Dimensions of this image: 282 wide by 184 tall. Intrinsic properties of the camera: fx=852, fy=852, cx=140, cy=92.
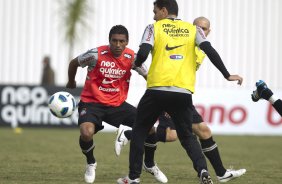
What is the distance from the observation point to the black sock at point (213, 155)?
10148 mm

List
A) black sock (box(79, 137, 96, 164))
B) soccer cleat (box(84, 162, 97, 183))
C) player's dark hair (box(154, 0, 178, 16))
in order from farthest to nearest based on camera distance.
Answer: black sock (box(79, 137, 96, 164)), soccer cleat (box(84, 162, 97, 183)), player's dark hair (box(154, 0, 178, 16))

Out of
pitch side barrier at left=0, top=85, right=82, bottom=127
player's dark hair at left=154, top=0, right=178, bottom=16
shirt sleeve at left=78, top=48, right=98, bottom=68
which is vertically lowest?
pitch side barrier at left=0, top=85, right=82, bottom=127

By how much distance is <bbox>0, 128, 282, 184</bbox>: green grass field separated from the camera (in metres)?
10.6

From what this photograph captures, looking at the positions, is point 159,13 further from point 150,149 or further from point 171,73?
point 150,149

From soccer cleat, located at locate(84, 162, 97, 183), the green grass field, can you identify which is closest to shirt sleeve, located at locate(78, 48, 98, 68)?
soccer cleat, located at locate(84, 162, 97, 183)

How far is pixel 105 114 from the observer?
10453 mm

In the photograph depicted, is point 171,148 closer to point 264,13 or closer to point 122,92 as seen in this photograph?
point 122,92

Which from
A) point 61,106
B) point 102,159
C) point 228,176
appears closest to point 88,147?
point 61,106

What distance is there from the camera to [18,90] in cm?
2214

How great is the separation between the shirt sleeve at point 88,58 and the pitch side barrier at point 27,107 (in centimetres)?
1150

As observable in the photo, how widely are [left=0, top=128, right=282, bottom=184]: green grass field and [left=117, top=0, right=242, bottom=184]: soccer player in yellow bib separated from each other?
124 centimetres

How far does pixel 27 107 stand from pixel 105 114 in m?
11.8

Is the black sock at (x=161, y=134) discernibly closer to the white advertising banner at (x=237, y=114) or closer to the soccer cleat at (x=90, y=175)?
the soccer cleat at (x=90, y=175)

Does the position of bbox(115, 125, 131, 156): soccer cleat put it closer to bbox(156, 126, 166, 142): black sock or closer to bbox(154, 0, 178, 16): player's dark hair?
bbox(156, 126, 166, 142): black sock
